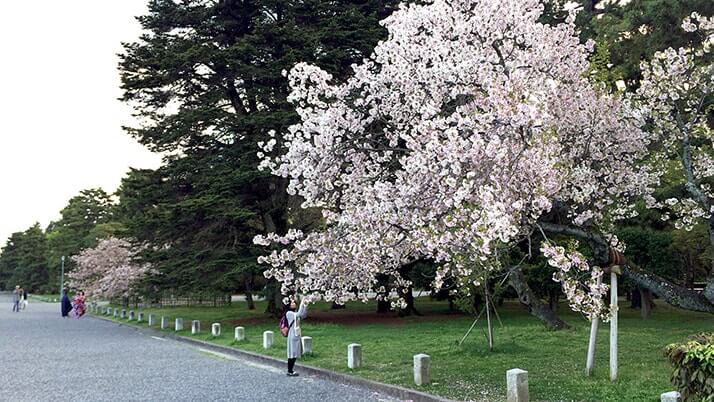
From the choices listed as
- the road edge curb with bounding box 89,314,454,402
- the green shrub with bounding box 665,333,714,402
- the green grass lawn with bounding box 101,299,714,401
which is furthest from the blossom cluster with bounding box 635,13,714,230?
the road edge curb with bounding box 89,314,454,402

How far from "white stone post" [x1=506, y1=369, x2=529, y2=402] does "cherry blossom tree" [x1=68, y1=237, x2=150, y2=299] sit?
29.3 meters

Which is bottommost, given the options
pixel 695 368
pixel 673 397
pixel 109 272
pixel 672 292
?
pixel 673 397

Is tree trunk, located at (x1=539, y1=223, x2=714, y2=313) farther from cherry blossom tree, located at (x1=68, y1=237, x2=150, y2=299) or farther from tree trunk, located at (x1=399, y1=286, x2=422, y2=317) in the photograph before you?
cherry blossom tree, located at (x1=68, y1=237, x2=150, y2=299)

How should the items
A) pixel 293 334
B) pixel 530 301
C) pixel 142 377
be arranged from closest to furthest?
pixel 142 377, pixel 293 334, pixel 530 301

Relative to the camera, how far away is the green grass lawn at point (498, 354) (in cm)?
886

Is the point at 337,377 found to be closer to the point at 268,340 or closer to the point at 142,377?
the point at 142,377

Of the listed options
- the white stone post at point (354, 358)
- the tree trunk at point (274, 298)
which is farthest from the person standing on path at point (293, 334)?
the tree trunk at point (274, 298)

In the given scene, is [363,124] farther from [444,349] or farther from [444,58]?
[444,349]

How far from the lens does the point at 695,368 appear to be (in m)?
5.98

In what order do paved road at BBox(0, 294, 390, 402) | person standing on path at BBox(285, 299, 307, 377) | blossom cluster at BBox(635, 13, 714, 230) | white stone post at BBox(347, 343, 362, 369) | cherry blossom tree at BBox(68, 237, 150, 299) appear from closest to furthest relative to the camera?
paved road at BBox(0, 294, 390, 402) < blossom cluster at BBox(635, 13, 714, 230) < white stone post at BBox(347, 343, 362, 369) < person standing on path at BBox(285, 299, 307, 377) < cherry blossom tree at BBox(68, 237, 150, 299)

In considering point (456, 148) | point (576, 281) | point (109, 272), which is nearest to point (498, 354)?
point (576, 281)

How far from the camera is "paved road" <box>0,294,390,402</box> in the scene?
31.9 feet

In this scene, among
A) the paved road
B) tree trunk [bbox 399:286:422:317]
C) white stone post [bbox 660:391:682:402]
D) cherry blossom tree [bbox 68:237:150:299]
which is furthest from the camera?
cherry blossom tree [bbox 68:237:150:299]

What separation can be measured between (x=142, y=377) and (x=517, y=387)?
7769 mm
